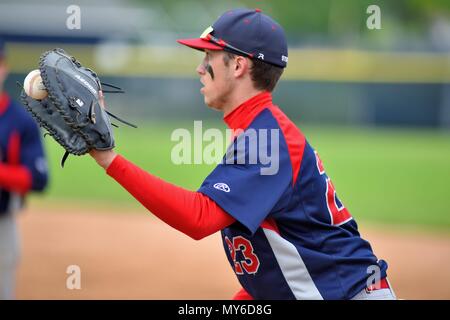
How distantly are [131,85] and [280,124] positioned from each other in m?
15.9

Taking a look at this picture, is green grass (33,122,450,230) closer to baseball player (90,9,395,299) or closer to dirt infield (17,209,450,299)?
dirt infield (17,209,450,299)

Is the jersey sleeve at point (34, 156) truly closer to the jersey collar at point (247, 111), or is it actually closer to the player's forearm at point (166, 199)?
the jersey collar at point (247, 111)

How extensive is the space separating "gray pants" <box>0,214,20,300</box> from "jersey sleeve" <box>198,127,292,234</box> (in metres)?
2.17

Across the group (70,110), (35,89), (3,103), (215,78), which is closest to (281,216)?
(215,78)

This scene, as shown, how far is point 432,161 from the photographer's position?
13.1m

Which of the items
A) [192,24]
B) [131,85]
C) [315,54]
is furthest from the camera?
[192,24]

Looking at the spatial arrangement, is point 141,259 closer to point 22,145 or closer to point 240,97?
point 22,145

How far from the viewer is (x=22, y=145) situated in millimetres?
4492

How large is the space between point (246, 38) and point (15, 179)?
2141 mm

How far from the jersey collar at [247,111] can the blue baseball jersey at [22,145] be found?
2.01 meters

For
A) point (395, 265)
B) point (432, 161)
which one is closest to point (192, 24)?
point (432, 161)

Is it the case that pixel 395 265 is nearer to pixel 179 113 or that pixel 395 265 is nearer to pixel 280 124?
pixel 280 124

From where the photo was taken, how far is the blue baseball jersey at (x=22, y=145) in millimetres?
4406

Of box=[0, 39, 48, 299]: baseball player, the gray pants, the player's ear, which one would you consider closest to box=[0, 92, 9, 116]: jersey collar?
box=[0, 39, 48, 299]: baseball player
